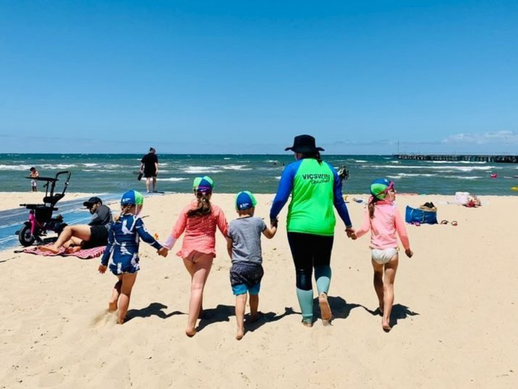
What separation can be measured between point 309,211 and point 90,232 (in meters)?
4.94

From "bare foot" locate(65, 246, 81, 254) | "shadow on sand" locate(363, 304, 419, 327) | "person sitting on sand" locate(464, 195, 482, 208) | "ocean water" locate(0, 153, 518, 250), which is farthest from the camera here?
"person sitting on sand" locate(464, 195, 482, 208)

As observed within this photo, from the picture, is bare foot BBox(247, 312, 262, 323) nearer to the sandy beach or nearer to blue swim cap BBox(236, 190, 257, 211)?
the sandy beach

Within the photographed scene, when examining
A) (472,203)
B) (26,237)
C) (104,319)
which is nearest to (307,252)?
(104,319)

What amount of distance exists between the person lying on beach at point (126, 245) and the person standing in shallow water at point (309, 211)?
4.70 ft

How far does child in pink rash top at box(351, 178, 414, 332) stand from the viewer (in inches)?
166

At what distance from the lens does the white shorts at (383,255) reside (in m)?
4.21

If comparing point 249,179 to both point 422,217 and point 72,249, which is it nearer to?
point 422,217

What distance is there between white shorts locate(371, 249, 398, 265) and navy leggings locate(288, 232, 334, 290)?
1.79ft

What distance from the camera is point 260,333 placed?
163 inches

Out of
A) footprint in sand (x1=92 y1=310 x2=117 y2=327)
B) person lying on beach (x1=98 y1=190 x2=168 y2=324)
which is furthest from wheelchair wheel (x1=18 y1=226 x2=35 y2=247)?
person lying on beach (x1=98 y1=190 x2=168 y2=324)

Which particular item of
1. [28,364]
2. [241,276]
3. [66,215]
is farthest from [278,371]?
[66,215]

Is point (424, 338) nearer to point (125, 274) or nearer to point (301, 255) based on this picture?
point (301, 255)

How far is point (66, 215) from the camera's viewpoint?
10.9 metres

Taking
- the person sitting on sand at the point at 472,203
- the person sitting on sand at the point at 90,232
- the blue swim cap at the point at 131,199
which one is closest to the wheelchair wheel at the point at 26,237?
the person sitting on sand at the point at 90,232
